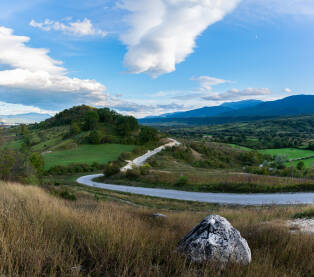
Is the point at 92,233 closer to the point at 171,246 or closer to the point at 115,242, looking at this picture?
the point at 115,242

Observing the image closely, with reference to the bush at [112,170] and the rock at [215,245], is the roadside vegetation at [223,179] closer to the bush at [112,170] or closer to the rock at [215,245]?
the bush at [112,170]

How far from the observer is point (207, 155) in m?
77.6

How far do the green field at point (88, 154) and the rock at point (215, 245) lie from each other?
196 feet

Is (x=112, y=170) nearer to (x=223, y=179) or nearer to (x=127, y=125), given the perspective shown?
(x=223, y=179)

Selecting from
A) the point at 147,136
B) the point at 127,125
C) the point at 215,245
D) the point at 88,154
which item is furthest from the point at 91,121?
the point at 215,245

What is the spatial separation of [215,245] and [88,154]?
71565mm

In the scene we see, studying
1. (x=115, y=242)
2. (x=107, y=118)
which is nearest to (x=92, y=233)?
(x=115, y=242)

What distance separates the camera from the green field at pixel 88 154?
6245 cm

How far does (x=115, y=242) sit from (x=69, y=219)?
5.82 ft

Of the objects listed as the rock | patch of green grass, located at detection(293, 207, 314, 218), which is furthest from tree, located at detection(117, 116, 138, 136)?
the rock

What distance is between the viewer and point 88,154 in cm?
7112

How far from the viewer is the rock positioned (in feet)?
12.0

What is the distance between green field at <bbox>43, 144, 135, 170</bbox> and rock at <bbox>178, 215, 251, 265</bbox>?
59715 millimetres

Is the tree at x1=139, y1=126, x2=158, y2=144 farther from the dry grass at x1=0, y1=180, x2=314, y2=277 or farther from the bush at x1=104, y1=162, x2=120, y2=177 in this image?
the dry grass at x1=0, y1=180, x2=314, y2=277
